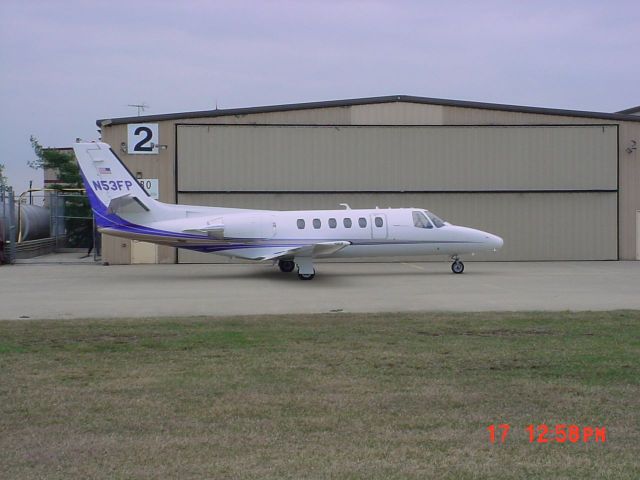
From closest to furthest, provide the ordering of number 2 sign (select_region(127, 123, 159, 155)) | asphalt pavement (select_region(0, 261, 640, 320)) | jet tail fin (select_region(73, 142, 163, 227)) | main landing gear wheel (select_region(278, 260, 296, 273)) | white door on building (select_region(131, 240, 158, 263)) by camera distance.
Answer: asphalt pavement (select_region(0, 261, 640, 320)) < jet tail fin (select_region(73, 142, 163, 227)) < main landing gear wheel (select_region(278, 260, 296, 273)) < number 2 sign (select_region(127, 123, 159, 155)) < white door on building (select_region(131, 240, 158, 263))

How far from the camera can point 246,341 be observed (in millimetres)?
11961

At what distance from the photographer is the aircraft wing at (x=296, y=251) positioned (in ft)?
77.5

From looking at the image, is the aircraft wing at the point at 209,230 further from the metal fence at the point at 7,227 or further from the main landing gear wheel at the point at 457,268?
the metal fence at the point at 7,227

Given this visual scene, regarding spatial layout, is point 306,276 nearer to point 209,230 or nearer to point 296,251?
point 296,251

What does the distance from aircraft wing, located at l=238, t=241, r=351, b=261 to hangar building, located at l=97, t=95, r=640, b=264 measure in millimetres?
8805

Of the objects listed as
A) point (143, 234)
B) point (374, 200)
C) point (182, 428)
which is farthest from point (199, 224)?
point (182, 428)

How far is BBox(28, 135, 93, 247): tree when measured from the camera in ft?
150

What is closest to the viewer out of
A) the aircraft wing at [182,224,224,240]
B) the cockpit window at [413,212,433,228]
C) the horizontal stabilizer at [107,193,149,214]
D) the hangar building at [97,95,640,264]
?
the horizontal stabilizer at [107,193,149,214]

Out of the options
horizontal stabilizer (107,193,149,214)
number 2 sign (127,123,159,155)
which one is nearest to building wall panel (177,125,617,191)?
number 2 sign (127,123,159,155)

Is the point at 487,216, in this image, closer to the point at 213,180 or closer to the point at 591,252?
the point at 591,252

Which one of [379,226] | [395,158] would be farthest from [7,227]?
[379,226]

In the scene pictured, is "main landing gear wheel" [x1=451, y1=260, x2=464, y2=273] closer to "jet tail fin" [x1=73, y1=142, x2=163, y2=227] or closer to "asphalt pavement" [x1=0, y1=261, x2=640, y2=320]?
"asphalt pavement" [x1=0, y1=261, x2=640, y2=320]

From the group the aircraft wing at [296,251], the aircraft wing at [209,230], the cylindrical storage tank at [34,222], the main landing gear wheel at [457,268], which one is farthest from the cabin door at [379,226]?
the cylindrical storage tank at [34,222]

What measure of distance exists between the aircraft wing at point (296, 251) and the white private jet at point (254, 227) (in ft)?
0.10
